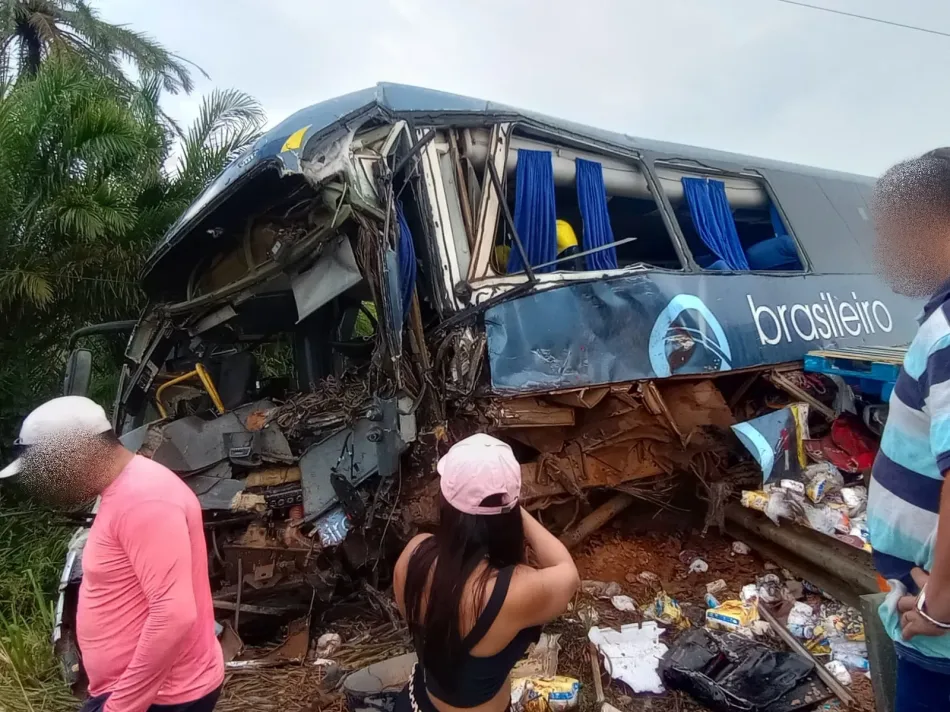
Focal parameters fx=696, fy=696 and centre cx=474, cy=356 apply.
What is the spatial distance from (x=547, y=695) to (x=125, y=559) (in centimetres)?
217

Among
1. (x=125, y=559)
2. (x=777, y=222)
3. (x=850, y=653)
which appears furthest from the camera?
(x=777, y=222)

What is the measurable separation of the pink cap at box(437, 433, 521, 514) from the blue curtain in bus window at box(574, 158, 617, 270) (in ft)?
10.9

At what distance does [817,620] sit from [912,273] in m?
3.05

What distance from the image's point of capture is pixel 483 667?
1.82m

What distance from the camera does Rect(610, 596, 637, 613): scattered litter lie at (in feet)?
14.4

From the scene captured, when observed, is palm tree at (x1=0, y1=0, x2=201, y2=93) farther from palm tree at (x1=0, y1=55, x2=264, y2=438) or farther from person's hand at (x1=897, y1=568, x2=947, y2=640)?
person's hand at (x1=897, y1=568, x2=947, y2=640)

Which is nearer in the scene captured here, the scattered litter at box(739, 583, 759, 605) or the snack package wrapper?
the scattered litter at box(739, 583, 759, 605)

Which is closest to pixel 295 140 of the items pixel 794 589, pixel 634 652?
pixel 634 652

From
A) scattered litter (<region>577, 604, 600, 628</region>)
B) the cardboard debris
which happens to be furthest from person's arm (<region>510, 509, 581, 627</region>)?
scattered litter (<region>577, 604, 600, 628</region>)

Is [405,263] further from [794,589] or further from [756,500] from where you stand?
[794,589]

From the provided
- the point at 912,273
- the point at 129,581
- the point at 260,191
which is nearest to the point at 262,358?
the point at 260,191

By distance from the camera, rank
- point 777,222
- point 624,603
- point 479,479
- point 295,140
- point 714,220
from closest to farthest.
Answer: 1. point 479,479
2. point 295,140
3. point 624,603
4. point 714,220
5. point 777,222

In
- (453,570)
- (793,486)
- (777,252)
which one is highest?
(777,252)

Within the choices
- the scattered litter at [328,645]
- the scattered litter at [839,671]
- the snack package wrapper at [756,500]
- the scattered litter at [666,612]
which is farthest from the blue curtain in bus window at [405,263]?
the scattered litter at [839,671]
